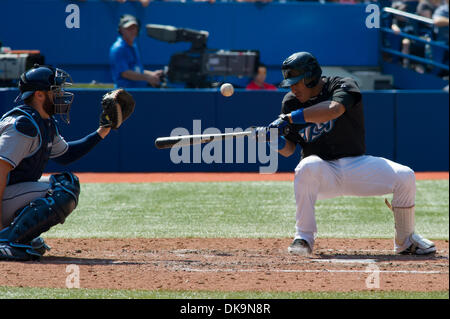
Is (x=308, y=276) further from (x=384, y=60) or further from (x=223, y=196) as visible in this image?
(x=384, y=60)

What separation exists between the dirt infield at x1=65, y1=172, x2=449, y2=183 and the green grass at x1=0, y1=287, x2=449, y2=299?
6400 millimetres

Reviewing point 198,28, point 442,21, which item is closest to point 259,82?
point 198,28

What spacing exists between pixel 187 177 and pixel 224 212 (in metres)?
2.92

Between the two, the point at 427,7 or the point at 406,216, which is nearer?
the point at 406,216

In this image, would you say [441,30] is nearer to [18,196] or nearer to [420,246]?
[420,246]

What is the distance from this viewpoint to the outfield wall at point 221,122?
12.2 metres

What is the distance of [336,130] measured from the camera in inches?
251

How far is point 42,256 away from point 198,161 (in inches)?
235

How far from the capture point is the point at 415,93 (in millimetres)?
12523

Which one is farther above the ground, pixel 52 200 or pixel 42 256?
pixel 52 200

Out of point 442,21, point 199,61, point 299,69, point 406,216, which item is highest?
point 442,21

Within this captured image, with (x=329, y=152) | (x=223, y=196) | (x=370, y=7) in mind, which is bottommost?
(x=223, y=196)

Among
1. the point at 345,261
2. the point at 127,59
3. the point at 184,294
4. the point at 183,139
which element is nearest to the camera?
the point at 184,294

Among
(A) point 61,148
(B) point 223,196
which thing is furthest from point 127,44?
(A) point 61,148
